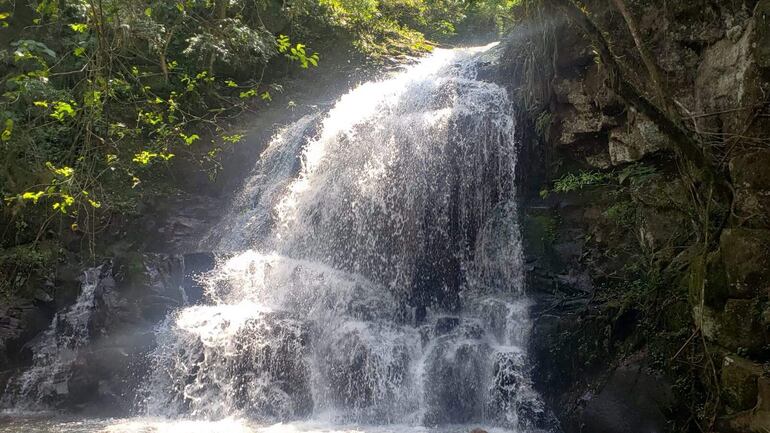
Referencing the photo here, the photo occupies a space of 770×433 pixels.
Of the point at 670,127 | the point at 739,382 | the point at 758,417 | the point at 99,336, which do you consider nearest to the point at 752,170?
the point at 670,127

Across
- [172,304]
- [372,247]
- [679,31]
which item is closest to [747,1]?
[679,31]

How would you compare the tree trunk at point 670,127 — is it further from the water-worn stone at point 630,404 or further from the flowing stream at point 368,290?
the flowing stream at point 368,290

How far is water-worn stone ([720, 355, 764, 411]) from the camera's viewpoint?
4.63 m

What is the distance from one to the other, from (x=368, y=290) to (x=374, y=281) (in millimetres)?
360

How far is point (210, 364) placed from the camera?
325 inches

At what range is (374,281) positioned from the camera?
9.79 metres

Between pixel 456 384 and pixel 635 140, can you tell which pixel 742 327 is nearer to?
pixel 635 140

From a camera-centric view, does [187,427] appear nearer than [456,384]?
Yes

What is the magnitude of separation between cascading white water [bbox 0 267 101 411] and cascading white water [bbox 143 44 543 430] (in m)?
1.42

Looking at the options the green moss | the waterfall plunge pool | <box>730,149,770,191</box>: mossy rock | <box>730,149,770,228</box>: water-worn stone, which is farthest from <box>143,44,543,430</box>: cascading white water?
<box>730,149,770,191</box>: mossy rock

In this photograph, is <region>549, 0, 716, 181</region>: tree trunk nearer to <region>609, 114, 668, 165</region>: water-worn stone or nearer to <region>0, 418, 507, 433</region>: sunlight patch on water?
<region>609, 114, 668, 165</region>: water-worn stone

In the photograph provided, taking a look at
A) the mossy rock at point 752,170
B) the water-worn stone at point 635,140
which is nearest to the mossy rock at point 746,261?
the mossy rock at point 752,170

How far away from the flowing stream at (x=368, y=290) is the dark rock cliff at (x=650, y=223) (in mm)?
680

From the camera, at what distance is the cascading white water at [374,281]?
7852 mm
